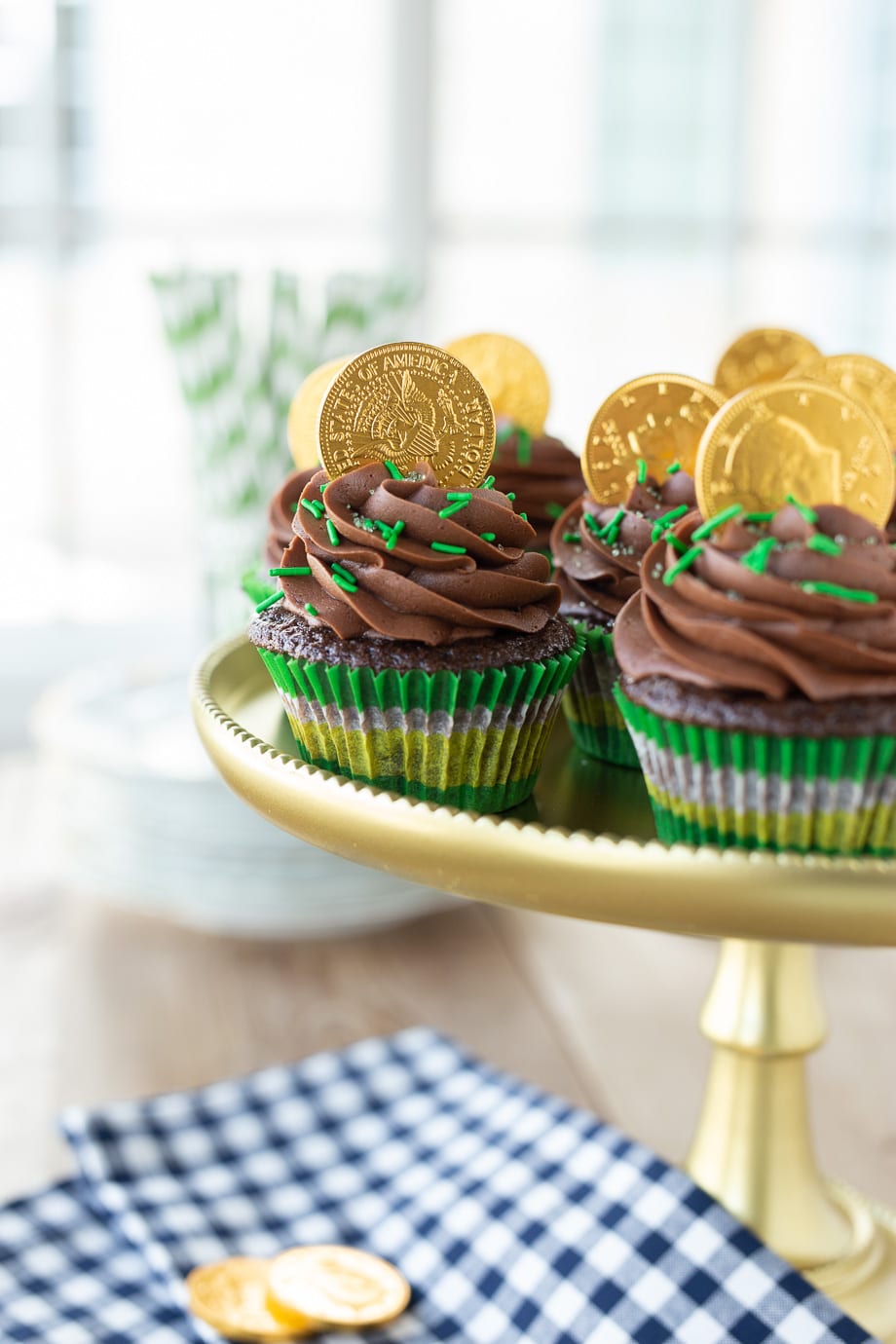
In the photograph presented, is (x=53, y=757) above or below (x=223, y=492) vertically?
below

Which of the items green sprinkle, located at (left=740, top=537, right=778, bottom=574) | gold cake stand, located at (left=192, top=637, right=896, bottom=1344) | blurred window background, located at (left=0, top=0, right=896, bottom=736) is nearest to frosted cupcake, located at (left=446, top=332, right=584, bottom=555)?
gold cake stand, located at (left=192, top=637, right=896, bottom=1344)

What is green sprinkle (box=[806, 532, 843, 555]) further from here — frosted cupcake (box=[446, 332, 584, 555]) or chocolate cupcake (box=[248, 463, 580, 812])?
frosted cupcake (box=[446, 332, 584, 555])

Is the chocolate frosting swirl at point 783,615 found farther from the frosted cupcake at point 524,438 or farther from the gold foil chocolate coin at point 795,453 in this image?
the frosted cupcake at point 524,438

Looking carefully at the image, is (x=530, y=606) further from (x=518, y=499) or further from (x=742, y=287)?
(x=742, y=287)

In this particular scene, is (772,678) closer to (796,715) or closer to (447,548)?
(796,715)

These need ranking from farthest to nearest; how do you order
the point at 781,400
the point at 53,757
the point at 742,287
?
the point at 742,287 → the point at 53,757 → the point at 781,400

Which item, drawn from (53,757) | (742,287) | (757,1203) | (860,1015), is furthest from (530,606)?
(742,287)
